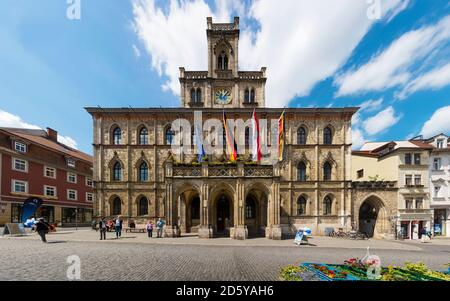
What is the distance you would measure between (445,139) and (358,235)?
1991cm

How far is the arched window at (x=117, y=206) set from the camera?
2397 centimetres

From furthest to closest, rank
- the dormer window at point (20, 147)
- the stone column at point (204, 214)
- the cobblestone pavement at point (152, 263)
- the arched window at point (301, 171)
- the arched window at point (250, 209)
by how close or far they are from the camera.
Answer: the dormer window at point (20, 147)
the arched window at point (301, 171)
the arched window at point (250, 209)
the stone column at point (204, 214)
the cobblestone pavement at point (152, 263)

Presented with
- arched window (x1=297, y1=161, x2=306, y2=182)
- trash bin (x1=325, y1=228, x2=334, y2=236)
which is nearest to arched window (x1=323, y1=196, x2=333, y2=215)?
trash bin (x1=325, y1=228, x2=334, y2=236)

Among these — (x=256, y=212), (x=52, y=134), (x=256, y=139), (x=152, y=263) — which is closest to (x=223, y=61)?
(x=256, y=139)

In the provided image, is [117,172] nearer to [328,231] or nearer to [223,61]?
[223,61]

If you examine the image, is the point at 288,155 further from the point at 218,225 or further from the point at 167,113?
the point at 167,113

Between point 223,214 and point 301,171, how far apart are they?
11244 millimetres

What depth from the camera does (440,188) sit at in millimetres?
25219

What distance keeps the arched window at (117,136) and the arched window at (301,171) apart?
23.0m

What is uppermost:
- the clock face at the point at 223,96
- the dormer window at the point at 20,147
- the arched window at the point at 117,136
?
the clock face at the point at 223,96

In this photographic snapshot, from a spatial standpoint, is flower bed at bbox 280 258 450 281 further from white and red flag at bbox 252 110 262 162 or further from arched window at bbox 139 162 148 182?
arched window at bbox 139 162 148 182

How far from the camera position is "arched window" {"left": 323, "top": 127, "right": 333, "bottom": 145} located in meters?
25.5

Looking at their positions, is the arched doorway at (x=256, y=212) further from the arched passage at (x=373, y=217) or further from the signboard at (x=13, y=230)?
the signboard at (x=13, y=230)

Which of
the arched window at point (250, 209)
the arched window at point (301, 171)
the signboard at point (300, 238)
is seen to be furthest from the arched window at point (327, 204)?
the signboard at point (300, 238)
